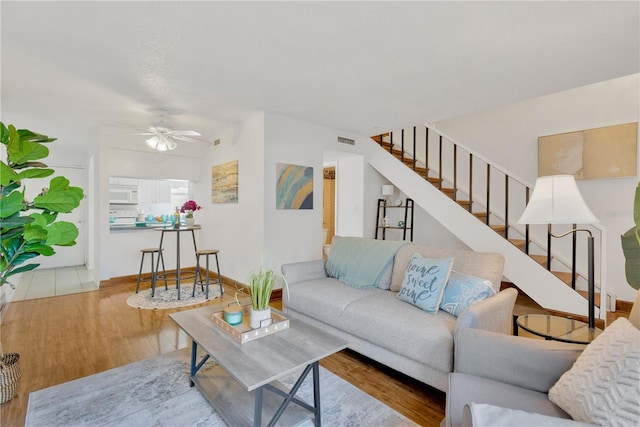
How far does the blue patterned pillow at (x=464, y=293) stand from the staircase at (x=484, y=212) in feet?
5.96

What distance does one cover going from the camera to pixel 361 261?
2.83 metres

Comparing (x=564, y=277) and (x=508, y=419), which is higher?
(x=508, y=419)

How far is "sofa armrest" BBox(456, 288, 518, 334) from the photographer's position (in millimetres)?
1640

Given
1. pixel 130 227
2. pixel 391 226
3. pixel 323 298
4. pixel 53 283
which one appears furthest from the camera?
pixel 391 226

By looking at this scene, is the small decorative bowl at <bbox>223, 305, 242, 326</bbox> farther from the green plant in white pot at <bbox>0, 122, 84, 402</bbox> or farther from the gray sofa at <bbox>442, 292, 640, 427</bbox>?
the gray sofa at <bbox>442, 292, 640, 427</bbox>

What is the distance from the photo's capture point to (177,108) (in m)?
3.71

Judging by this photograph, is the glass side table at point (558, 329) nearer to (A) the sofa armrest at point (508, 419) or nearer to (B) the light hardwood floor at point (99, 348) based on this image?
(B) the light hardwood floor at point (99, 348)

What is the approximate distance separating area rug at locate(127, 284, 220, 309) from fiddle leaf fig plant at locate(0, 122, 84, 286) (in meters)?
1.99

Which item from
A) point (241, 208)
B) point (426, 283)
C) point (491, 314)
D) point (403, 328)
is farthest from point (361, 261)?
point (241, 208)

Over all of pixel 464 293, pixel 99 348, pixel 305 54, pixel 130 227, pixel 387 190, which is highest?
pixel 305 54

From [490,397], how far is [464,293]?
902 millimetres

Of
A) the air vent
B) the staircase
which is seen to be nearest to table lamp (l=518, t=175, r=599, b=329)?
the staircase

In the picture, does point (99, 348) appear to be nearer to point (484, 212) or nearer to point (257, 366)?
point (257, 366)

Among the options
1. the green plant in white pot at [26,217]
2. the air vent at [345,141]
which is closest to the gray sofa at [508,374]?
the green plant in white pot at [26,217]
